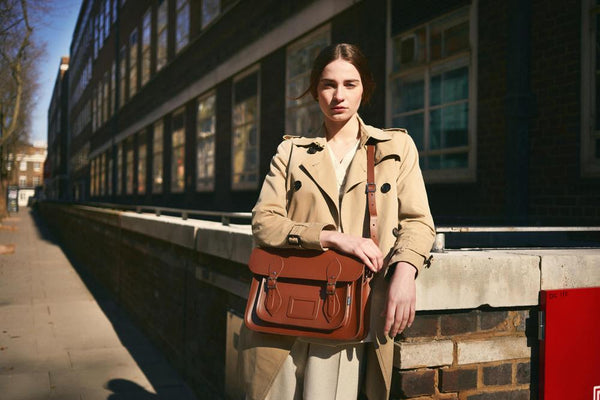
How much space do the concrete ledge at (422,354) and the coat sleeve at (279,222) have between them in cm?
82

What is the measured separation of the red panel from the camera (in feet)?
8.84

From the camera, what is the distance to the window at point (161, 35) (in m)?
16.9

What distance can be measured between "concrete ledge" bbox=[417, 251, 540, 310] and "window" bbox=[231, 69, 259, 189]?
26.6 feet

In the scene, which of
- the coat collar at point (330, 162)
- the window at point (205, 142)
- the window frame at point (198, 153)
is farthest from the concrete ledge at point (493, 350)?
the window at point (205, 142)

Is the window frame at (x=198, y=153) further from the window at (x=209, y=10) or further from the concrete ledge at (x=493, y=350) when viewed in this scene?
the concrete ledge at (x=493, y=350)

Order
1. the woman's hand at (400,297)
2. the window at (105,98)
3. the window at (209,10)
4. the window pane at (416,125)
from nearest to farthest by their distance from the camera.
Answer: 1. the woman's hand at (400,297)
2. the window pane at (416,125)
3. the window at (209,10)
4. the window at (105,98)

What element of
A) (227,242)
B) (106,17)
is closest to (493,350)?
(227,242)

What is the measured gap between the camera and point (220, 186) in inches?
489

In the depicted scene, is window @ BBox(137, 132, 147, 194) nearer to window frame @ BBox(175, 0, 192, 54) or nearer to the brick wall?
window frame @ BBox(175, 0, 192, 54)

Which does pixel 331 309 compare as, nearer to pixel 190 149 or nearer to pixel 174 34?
pixel 190 149

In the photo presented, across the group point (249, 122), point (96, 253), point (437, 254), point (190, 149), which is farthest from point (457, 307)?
point (190, 149)

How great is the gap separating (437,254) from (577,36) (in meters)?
3.20

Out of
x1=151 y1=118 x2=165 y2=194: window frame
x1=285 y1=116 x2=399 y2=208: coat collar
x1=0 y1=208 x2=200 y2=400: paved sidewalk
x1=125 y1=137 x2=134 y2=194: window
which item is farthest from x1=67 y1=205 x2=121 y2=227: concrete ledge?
x1=285 y1=116 x2=399 y2=208: coat collar

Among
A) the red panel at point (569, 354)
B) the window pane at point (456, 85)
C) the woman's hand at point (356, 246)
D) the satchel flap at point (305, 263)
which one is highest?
the window pane at point (456, 85)
